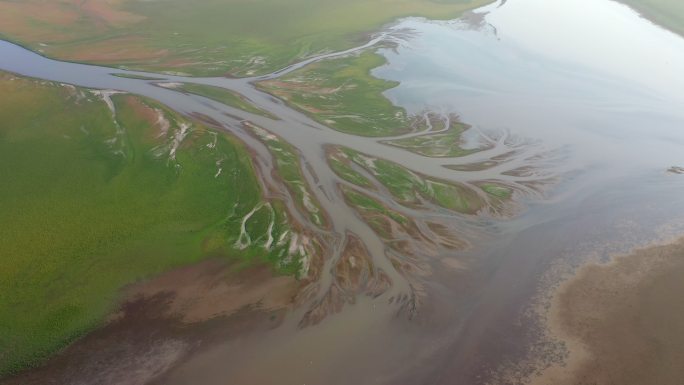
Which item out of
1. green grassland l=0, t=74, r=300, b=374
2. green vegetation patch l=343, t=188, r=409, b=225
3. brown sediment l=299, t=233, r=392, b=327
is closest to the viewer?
green grassland l=0, t=74, r=300, b=374

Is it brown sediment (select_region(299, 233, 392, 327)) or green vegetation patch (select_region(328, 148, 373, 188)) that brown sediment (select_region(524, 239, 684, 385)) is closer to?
brown sediment (select_region(299, 233, 392, 327))

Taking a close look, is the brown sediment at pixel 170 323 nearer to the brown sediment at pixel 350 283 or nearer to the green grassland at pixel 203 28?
the brown sediment at pixel 350 283

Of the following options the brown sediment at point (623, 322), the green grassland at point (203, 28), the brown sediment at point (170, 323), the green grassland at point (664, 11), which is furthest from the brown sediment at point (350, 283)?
the green grassland at point (664, 11)

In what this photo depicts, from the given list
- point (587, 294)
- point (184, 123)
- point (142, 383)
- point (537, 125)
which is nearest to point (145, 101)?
point (184, 123)

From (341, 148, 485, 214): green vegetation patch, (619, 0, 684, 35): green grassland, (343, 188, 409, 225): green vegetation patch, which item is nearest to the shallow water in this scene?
(343, 188, 409, 225): green vegetation patch

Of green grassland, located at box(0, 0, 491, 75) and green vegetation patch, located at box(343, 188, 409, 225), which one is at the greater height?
green grassland, located at box(0, 0, 491, 75)

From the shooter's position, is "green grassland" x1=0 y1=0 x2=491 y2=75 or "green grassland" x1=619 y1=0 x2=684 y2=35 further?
"green grassland" x1=619 y1=0 x2=684 y2=35

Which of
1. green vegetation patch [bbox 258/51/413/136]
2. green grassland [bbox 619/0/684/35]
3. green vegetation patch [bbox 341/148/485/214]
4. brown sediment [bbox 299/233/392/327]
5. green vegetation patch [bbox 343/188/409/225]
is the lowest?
brown sediment [bbox 299/233/392/327]
